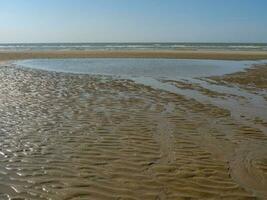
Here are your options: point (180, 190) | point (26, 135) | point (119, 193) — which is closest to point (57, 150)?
point (26, 135)

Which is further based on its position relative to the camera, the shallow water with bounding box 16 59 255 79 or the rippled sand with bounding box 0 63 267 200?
the shallow water with bounding box 16 59 255 79

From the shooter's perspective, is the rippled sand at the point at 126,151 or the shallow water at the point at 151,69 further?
the shallow water at the point at 151,69

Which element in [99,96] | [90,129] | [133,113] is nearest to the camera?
[90,129]

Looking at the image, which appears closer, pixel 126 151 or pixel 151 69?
pixel 126 151

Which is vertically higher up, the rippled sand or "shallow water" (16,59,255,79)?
"shallow water" (16,59,255,79)

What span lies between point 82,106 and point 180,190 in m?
6.75

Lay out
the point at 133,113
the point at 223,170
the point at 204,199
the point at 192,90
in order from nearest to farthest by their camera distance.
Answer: the point at 204,199 → the point at 223,170 → the point at 133,113 → the point at 192,90

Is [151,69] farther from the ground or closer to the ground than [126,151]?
farther from the ground

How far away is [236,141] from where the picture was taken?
310 inches

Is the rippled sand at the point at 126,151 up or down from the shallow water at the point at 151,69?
down

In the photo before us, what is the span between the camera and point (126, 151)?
704 cm

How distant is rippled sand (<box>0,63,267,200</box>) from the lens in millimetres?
5258

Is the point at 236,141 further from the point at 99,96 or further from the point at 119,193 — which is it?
the point at 99,96

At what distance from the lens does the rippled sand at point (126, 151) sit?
207 inches
